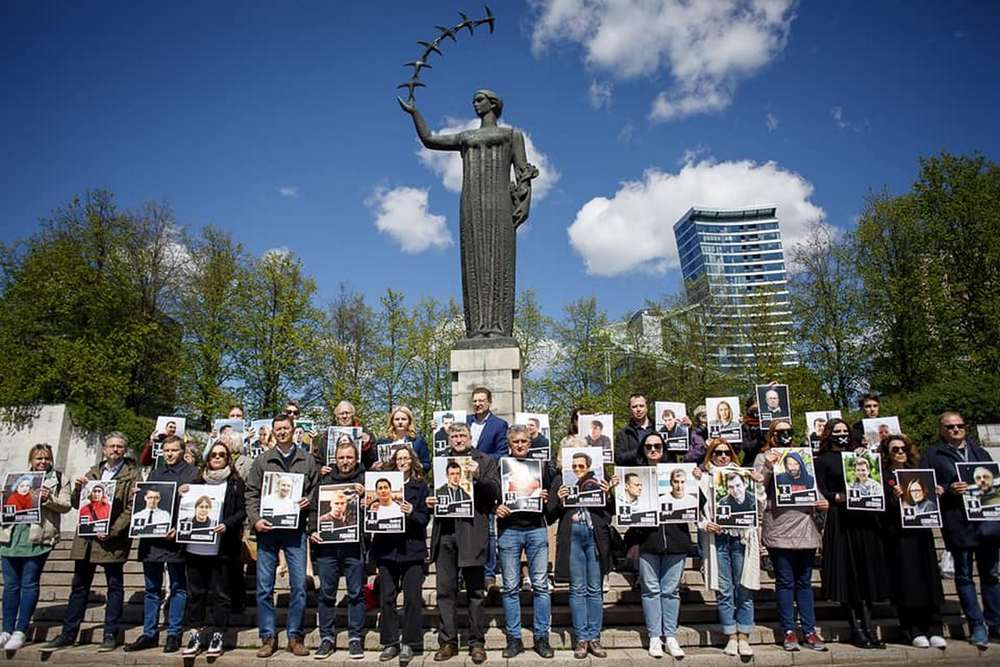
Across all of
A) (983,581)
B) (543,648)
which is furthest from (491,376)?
(983,581)

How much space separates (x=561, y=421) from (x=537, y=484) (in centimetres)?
2230

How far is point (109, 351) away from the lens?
24.2 meters

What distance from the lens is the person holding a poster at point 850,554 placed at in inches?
260

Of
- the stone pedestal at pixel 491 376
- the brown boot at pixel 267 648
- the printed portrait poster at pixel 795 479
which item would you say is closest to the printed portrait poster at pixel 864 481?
the printed portrait poster at pixel 795 479

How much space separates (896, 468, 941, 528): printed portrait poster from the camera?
6.48 metres

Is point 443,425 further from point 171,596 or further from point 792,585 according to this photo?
point 792,585

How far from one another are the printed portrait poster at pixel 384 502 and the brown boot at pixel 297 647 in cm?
136

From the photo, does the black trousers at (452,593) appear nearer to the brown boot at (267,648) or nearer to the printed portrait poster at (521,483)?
the printed portrait poster at (521,483)

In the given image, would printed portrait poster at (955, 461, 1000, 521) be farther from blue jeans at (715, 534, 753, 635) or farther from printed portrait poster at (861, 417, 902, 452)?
blue jeans at (715, 534, 753, 635)

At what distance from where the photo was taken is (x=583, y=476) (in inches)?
250

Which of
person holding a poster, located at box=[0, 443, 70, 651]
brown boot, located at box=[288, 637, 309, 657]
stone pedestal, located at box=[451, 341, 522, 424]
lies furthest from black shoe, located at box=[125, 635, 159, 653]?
stone pedestal, located at box=[451, 341, 522, 424]

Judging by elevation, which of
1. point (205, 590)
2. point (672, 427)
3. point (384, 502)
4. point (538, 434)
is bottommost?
point (205, 590)

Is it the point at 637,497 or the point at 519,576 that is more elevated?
the point at 637,497

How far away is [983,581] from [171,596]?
8604 mm
